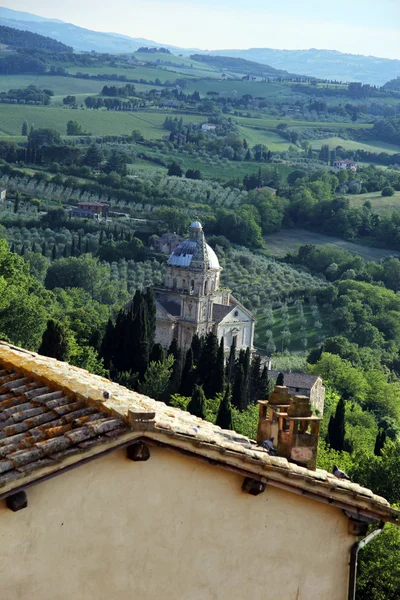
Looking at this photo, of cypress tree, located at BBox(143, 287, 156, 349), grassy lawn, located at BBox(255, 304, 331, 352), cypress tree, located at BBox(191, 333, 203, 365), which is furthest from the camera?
grassy lawn, located at BBox(255, 304, 331, 352)

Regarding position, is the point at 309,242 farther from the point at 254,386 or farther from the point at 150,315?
→ the point at 254,386

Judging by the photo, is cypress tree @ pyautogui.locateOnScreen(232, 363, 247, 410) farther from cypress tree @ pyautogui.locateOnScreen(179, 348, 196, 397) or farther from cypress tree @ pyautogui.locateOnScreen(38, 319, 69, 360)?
cypress tree @ pyautogui.locateOnScreen(38, 319, 69, 360)

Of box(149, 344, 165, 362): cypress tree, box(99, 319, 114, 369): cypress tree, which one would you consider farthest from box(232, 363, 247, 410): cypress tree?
box(99, 319, 114, 369): cypress tree

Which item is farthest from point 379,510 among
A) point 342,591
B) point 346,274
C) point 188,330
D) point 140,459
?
point 346,274

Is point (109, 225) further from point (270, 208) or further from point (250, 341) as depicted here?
point (250, 341)

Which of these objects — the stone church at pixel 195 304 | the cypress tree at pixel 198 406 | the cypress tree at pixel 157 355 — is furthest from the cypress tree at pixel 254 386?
the stone church at pixel 195 304

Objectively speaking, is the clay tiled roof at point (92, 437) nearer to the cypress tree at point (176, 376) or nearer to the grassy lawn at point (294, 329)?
the cypress tree at point (176, 376)
